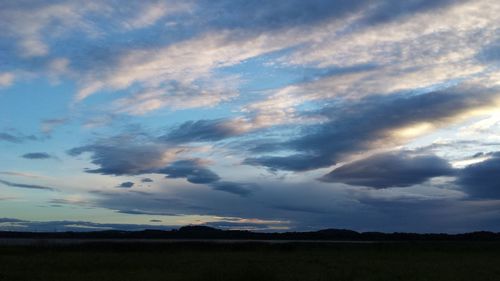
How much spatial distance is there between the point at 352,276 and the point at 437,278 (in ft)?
18.3

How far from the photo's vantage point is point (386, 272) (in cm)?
3694

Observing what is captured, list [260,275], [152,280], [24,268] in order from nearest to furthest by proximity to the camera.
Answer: [260,275]
[152,280]
[24,268]

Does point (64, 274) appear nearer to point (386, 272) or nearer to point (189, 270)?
point (189, 270)

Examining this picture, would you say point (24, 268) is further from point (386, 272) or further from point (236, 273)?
point (386, 272)

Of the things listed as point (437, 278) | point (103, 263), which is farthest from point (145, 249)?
point (437, 278)

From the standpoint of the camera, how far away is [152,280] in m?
30.6

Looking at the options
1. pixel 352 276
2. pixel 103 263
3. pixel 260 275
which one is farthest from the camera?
pixel 103 263

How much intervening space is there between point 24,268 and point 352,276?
2242 centimetres

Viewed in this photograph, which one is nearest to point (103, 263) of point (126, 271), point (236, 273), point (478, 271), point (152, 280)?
point (126, 271)

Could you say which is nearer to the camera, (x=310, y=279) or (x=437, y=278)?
(x=310, y=279)

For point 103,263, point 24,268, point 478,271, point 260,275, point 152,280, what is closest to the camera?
point 260,275

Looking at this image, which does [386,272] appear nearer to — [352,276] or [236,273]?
[352,276]

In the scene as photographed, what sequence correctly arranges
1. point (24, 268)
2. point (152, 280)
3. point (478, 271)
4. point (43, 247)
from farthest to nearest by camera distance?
point (43, 247), point (478, 271), point (24, 268), point (152, 280)

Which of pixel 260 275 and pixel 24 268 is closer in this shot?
pixel 260 275
